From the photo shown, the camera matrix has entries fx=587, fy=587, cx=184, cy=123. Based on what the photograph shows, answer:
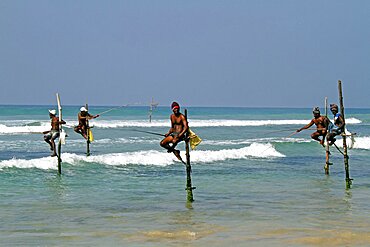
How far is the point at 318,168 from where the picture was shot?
63.7 ft

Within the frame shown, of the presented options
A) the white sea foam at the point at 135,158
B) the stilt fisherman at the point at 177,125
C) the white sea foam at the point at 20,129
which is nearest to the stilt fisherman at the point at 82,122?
the white sea foam at the point at 135,158

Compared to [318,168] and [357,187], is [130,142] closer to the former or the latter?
[318,168]

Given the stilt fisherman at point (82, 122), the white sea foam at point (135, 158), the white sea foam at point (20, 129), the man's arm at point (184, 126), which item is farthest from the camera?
the white sea foam at point (20, 129)

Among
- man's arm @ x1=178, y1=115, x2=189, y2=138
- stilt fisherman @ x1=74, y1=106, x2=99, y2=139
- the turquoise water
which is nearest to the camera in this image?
the turquoise water

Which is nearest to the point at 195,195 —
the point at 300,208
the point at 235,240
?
the point at 300,208

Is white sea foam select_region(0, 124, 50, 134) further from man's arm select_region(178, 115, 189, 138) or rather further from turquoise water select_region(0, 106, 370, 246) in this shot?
man's arm select_region(178, 115, 189, 138)

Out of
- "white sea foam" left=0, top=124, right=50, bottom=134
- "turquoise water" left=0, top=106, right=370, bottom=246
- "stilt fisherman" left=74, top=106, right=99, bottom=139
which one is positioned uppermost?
"stilt fisherman" left=74, top=106, right=99, bottom=139

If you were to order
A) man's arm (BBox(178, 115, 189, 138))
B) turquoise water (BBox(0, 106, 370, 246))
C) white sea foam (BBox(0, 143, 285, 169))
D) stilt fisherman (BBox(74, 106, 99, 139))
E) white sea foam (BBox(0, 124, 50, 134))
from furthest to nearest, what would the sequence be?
white sea foam (BBox(0, 124, 50, 134)), stilt fisherman (BBox(74, 106, 99, 139)), white sea foam (BBox(0, 143, 285, 169)), man's arm (BBox(178, 115, 189, 138)), turquoise water (BBox(0, 106, 370, 246))

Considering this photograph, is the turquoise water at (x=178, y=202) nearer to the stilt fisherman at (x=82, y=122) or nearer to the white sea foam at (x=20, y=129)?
the stilt fisherman at (x=82, y=122)

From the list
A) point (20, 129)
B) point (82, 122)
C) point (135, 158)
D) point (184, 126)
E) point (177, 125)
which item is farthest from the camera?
point (20, 129)

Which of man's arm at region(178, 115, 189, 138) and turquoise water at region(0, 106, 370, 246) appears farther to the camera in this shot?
man's arm at region(178, 115, 189, 138)

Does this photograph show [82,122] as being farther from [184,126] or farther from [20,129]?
[20,129]

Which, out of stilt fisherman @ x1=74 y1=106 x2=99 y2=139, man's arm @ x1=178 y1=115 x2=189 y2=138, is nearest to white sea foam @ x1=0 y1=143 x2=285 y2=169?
stilt fisherman @ x1=74 y1=106 x2=99 y2=139

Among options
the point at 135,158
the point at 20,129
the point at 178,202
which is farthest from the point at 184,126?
the point at 20,129
